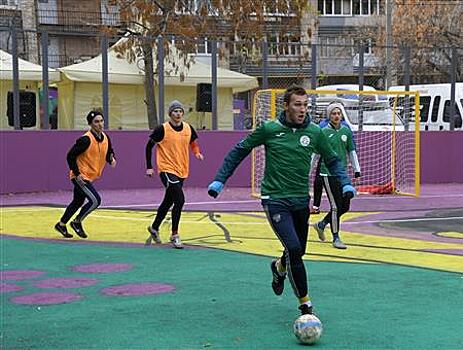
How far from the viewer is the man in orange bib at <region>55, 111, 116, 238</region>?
1049 cm

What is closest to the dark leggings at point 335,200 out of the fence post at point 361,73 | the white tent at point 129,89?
the white tent at point 129,89

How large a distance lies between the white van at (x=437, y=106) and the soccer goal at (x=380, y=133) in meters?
2.85

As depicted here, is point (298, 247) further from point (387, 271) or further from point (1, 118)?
point (1, 118)

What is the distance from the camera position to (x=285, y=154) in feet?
20.2

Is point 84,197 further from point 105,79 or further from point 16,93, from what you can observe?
point 105,79

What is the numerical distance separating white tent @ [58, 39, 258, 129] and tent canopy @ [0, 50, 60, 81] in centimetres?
157

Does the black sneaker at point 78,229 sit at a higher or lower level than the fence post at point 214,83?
lower

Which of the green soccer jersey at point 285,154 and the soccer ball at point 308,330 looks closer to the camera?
the soccer ball at point 308,330

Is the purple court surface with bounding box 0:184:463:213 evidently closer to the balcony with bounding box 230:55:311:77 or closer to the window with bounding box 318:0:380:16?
the balcony with bounding box 230:55:311:77

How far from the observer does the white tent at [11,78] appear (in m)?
17.3

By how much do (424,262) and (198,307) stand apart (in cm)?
339

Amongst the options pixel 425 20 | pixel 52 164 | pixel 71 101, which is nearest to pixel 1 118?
pixel 52 164

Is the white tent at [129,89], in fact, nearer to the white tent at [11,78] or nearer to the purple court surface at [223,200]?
the white tent at [11,78]

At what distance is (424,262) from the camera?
8906 millimetres
